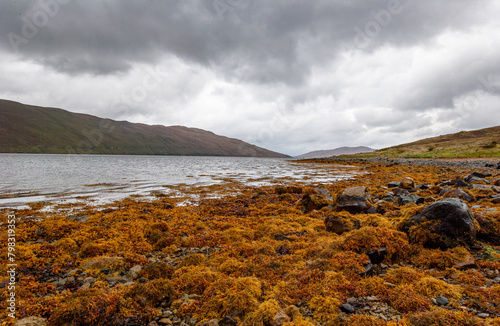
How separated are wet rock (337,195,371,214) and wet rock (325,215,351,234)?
2.58 metres

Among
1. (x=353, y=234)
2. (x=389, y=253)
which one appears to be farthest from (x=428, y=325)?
(x=353, y=234)

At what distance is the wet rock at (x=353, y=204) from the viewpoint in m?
11.1

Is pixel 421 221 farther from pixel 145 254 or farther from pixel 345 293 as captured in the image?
pixel 145 254

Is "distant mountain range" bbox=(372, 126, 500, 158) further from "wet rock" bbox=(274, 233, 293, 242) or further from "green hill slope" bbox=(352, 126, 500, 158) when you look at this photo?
"wet rock" bbox=(274, 233, 293, 242)

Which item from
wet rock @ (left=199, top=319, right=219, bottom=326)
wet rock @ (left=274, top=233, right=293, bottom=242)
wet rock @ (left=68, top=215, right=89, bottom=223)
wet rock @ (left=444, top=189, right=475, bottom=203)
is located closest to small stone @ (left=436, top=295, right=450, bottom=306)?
wet rock @ (left=199, top=319, right=219, bottom=326)

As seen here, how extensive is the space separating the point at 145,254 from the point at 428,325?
769cm

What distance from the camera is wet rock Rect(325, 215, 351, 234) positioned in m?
8.63

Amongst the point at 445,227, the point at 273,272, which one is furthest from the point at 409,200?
the point at 273,272

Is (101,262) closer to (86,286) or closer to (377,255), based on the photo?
(86,286)

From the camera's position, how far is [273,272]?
5801 mm

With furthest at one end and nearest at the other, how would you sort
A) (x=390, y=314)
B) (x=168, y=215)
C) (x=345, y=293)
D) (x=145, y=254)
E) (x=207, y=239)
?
(x=168, y=215) < (x=207, y=239) < (x=145, y=254) < (x=345, y=293) < (x=390, y=314)

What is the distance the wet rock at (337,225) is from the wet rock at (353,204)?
2.58 metres

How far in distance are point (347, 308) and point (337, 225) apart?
4.88 meters

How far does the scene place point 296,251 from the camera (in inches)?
279
